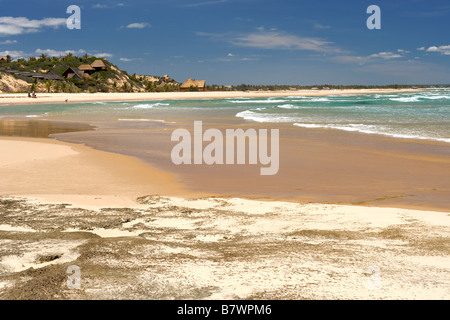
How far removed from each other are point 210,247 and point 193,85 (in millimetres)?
117356

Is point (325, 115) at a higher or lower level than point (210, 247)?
higher

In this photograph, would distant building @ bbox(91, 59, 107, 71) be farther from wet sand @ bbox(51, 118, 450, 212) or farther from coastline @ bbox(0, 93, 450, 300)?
coastline @ bbox(0, 93, 450, 300)

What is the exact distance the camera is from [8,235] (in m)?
5.14

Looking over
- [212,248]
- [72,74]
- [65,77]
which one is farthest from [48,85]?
[212,248]

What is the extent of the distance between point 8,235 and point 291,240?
3454 millimetres

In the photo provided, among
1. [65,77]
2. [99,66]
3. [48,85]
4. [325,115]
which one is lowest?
[325,115]

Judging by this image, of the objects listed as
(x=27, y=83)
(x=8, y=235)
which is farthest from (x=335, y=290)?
(x=27, y=83)

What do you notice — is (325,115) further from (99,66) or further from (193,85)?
(193,85)

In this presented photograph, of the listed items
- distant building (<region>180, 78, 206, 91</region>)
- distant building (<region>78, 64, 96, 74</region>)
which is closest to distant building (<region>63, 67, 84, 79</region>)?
distant building (<region>78, 64, 96, 74</region>)

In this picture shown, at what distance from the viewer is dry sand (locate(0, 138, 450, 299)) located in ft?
11.8

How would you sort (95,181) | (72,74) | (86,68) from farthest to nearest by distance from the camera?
(86,68)
(72,74)
(95,181)

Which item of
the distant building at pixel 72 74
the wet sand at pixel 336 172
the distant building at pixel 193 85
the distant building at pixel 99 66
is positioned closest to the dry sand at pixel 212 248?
the wet sand at pixel 336 172

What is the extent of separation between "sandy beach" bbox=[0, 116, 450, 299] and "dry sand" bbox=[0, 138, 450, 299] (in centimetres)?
1

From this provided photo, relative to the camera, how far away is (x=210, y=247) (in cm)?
468
